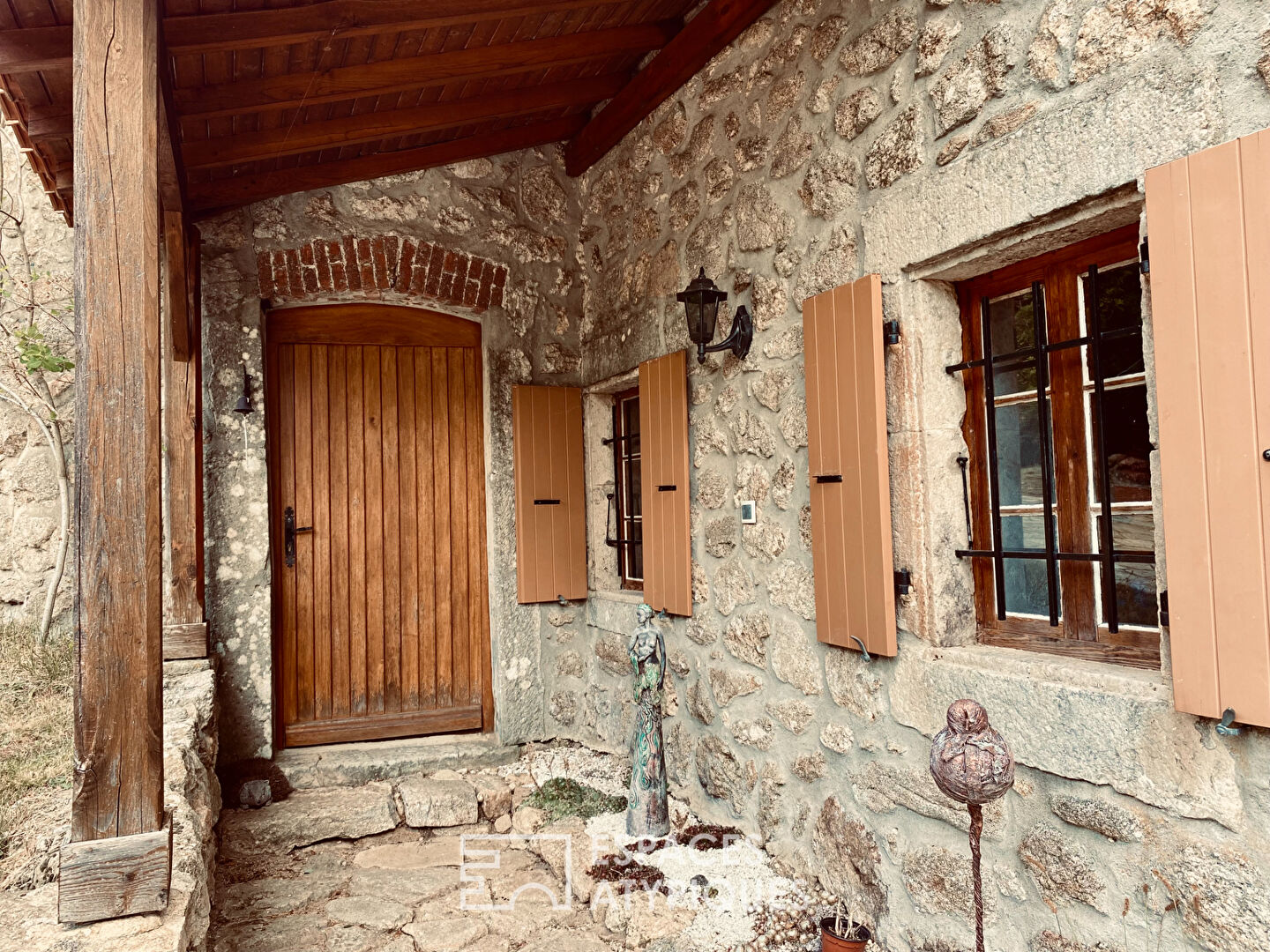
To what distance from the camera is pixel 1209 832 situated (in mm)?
1705

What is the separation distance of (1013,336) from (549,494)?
2.83m

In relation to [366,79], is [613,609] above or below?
below

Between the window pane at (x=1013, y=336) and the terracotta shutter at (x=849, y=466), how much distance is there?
0.32 metres

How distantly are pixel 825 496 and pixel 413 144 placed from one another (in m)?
3.05

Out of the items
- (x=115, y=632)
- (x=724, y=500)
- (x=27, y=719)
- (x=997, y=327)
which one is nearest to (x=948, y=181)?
(x=997, y=327)

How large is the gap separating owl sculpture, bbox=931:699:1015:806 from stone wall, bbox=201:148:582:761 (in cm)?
328

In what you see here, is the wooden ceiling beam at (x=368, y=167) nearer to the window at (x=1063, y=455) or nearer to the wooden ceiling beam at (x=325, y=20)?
the wooden ceiling beam at (x=325, y=20)

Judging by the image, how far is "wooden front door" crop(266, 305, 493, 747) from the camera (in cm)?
438

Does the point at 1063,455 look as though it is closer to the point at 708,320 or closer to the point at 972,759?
the point at 972,759

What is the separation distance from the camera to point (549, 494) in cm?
469

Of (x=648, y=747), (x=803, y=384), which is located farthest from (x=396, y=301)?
(x=648, y=747)

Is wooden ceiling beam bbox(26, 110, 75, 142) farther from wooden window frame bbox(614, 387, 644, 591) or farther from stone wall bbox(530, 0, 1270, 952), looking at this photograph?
wooden window frame bbox(614, 387, 644, 591)

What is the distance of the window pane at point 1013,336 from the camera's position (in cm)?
233

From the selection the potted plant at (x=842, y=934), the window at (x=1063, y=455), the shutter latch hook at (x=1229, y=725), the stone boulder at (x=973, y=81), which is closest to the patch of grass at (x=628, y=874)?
the potted plant at (x=842, y=934)
